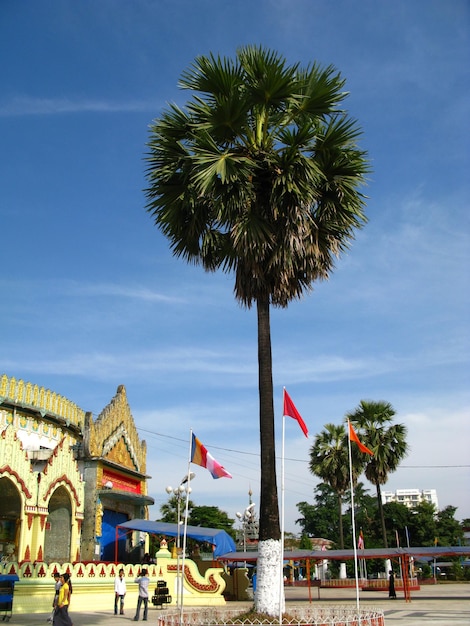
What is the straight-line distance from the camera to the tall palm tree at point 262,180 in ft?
47.8

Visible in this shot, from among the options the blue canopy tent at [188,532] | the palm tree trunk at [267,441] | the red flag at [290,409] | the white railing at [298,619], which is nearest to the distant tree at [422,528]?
the blue canopy tent at [188,532]

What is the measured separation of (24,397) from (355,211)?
1919cm

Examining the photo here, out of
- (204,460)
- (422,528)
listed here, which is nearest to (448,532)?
(422,528)

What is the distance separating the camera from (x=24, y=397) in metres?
28.4

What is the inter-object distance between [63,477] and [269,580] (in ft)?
54.3

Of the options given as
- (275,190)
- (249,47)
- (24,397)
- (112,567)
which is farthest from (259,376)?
(24,397)

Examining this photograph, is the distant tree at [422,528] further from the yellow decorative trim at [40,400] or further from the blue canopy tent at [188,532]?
the yellow decorative trim at [40,400]

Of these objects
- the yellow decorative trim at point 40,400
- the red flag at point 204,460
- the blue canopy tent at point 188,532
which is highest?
the yellow decorative trim at point 40,400

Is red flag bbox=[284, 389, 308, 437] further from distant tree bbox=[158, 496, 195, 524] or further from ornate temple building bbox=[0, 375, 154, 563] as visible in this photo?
distant tree bbox=[158, 496, 195, 524]

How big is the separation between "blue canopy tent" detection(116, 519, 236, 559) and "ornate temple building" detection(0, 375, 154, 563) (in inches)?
68.3

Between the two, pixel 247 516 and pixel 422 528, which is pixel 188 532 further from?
pixel 422 528

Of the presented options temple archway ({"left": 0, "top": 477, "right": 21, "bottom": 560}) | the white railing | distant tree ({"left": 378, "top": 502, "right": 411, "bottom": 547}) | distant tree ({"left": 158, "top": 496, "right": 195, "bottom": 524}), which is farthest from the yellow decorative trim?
distant tree ({"left": 378, "top": 502, "right": 411, "bottom": 547})

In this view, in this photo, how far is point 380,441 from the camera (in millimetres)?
40281

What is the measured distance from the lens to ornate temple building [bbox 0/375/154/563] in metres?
24.5
